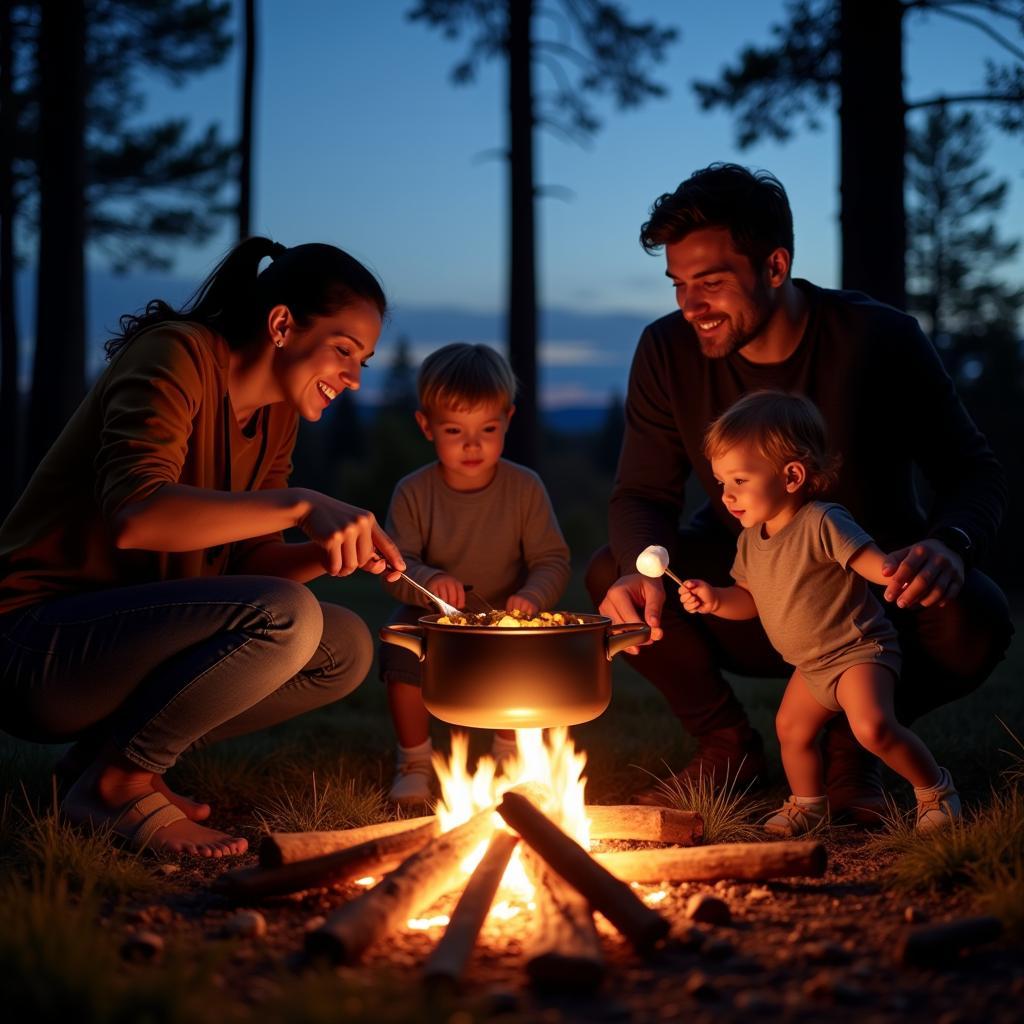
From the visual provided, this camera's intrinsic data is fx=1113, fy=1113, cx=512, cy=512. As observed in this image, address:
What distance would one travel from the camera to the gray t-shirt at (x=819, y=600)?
Answer: 3014 millimetres

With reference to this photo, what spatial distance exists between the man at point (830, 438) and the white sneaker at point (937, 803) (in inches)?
8.1

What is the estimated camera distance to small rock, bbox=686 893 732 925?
229cm

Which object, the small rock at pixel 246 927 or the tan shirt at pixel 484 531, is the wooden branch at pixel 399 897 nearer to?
the small rock at pixel 246 927

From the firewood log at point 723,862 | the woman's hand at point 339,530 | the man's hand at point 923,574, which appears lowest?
the firewood log at point 723,862

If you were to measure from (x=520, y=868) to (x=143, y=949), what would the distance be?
958 mm

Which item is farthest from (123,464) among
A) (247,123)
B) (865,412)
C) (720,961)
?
(247,123)

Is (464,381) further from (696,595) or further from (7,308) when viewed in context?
(7,308)

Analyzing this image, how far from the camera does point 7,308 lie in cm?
1269

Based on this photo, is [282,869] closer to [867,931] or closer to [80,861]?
[80,861]

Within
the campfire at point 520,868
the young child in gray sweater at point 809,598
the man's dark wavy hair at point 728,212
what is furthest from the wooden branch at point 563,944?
the man's dark wavy hair at point 728,212

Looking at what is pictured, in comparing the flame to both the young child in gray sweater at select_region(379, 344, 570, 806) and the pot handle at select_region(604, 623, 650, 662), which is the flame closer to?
the pot handle at select_region(604, 623, 650, 662)

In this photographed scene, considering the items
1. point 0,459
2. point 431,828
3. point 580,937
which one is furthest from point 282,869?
point 0,459

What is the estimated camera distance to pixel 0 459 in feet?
40.9

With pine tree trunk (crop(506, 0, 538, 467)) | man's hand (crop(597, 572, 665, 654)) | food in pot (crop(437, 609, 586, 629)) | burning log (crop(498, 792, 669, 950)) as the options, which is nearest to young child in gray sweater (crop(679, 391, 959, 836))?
man's hand (crop(597, 572, 665, 654))
